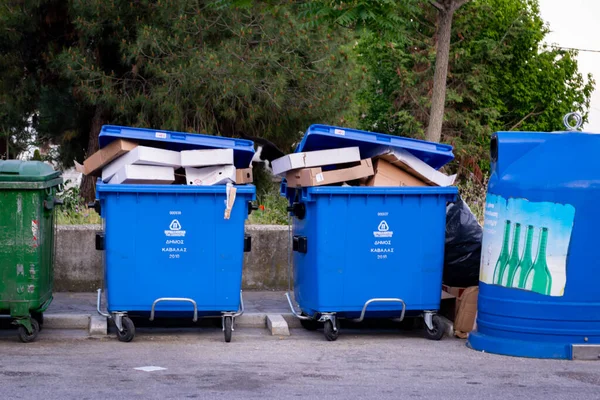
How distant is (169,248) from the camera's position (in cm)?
698

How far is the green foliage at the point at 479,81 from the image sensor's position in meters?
35.2

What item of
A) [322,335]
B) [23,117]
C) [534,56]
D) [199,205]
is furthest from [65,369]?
[534,56]

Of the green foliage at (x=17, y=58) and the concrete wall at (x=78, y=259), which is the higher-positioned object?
the green foliage at (x=17, y=58)

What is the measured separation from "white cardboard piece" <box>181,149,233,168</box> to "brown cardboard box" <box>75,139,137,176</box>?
1.41ft

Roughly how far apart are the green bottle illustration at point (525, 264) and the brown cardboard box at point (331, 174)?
1.39 m

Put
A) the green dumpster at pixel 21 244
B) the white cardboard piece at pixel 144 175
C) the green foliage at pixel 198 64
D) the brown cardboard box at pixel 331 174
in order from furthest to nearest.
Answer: the green foliage at pixel 198 64, the brown cardboard box at pixel 331 174, the white cardboard piece at pixel 144 175, the green dumpster at pixel 21 244

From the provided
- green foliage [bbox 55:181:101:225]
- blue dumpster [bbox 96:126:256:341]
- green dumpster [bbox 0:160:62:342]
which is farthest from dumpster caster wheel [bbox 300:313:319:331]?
green foliage [bbox 55:181:101:225]

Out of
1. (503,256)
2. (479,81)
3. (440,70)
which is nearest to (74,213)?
(503,256)

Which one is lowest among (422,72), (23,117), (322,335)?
(322,335)

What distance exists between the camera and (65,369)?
5875mm

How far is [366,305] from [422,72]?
29.1 m

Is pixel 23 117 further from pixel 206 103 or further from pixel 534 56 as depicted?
pixel 534 56

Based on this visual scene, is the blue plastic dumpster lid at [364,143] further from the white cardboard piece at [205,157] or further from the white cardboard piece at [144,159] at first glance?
the white cardboard piece at [144,159]

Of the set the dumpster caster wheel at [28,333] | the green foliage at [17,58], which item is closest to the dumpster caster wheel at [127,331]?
the dumpster caster wheel at [28,333]
